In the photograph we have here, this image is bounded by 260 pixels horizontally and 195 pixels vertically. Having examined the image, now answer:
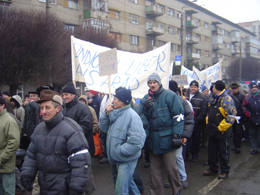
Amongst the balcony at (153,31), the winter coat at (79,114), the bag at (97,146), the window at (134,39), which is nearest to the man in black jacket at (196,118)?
the bag at (97,146)

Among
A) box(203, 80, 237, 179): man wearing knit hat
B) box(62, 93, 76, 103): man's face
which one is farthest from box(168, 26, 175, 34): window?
box(62, 93, 76, 103): man's face

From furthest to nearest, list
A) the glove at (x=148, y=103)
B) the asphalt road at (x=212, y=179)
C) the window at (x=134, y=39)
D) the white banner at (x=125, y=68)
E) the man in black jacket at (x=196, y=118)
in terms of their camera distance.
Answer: the window at (x=134, y=39)
the man in black jacket at (x=196, y=118)
the white banner at (x=125, y=68)
the asphalt road at (x=212, y=179)
the glove at (x=148, y=103)

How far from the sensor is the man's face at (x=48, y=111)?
2.49m

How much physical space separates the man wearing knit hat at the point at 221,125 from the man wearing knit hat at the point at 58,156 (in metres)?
3.12

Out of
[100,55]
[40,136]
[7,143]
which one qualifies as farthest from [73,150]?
[100,55]

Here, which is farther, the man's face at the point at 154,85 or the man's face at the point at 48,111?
the man's face at the point at 154,85

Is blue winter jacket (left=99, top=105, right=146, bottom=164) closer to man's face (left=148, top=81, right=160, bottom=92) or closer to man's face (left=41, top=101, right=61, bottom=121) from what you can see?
man's face (left=148, top=81, right=160, bottom=92)

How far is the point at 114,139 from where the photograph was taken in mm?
3143

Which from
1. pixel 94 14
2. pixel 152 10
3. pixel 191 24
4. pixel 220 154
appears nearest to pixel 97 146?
pixel 220 154

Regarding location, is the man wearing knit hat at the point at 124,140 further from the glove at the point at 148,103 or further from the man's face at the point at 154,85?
the man's face at the point at 154,85

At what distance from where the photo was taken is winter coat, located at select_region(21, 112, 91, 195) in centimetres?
234

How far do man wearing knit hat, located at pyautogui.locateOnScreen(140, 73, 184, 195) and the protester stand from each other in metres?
1.94

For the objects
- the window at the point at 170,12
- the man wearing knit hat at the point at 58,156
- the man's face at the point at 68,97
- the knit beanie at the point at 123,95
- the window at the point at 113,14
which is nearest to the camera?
the man wearing knit hat at the point at 58,156

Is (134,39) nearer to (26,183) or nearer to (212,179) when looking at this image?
(212,179)
